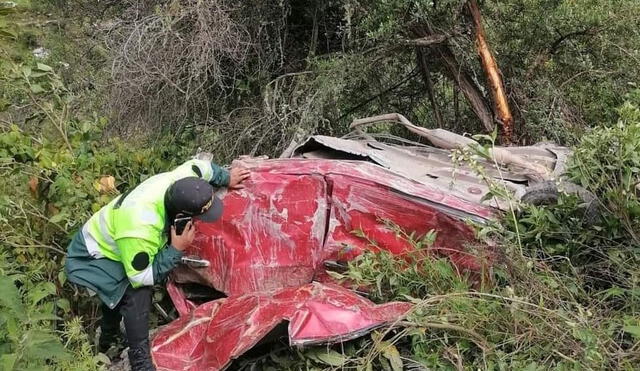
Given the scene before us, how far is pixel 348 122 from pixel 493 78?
5.10 ft

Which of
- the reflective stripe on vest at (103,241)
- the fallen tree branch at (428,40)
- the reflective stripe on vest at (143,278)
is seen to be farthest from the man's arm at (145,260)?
the fallen tree branch at (428,40)

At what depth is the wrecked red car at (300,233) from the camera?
131 inches

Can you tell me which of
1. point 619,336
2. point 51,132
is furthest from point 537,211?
point 51,132

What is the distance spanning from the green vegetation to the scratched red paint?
158mm

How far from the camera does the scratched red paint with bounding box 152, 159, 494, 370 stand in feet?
10.9

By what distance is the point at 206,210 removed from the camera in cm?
343

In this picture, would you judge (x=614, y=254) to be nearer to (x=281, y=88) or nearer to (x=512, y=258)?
(x=512, y=258)

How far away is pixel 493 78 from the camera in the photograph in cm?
570

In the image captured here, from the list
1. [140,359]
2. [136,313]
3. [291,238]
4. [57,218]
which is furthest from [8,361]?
[291,238]

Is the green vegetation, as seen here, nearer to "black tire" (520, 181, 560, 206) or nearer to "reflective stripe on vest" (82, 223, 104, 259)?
"black tire" (520, 181, 560, 206)

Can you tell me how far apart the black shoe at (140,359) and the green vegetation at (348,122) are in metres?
0.17

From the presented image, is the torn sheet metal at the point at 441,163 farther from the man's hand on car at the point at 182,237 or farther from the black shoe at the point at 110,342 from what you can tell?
the black shoe at the point at 110,342

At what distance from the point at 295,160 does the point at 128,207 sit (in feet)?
3.39

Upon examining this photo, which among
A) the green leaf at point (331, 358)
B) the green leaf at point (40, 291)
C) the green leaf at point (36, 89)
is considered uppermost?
the green leaf at point (36, 89)
